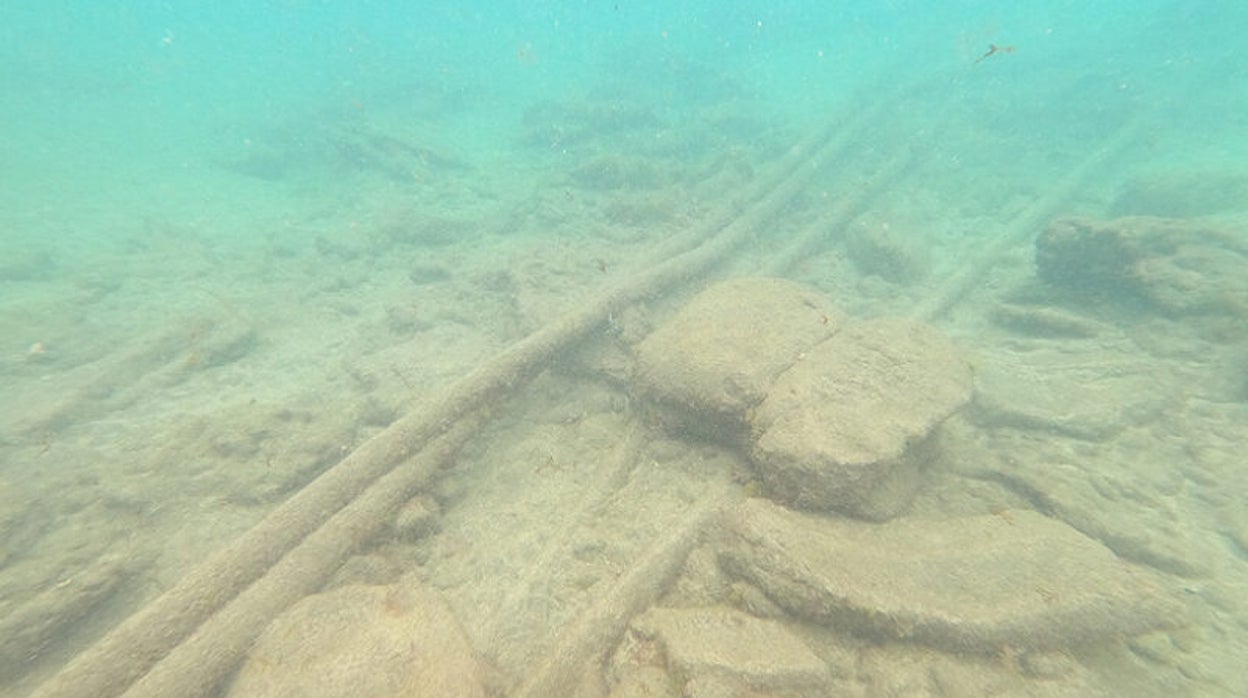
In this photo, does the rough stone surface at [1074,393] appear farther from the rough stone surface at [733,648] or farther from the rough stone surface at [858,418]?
the rough stone surface at [733,648]

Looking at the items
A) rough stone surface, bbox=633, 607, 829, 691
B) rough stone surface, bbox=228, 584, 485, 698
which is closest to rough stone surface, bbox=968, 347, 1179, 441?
rough stone surface, bbox=633, 607, 829, 691

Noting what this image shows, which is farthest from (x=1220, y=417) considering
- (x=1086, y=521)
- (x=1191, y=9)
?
(x=1191, y=9)

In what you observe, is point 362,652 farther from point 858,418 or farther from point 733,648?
point 858,418

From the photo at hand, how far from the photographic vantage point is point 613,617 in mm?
2836

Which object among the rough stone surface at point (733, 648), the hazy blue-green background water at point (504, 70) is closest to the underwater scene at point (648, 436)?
the rough stone surface at point (733, 648)

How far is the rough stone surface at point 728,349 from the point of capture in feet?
12.5

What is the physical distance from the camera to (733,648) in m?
2.52

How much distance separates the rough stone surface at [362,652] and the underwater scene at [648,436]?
2cm

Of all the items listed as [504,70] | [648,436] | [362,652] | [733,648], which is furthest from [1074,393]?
[504,70]

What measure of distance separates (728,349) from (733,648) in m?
2.07

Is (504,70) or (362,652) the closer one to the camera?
(362,652)

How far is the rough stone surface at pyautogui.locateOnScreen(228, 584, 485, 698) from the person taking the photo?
8.09ft

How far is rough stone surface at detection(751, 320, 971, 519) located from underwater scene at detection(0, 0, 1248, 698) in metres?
0.03

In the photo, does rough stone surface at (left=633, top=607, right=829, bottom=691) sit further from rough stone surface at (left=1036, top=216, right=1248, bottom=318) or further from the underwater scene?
rough stone surface at (left=1036, top=216, right=1248, bottom=318)
